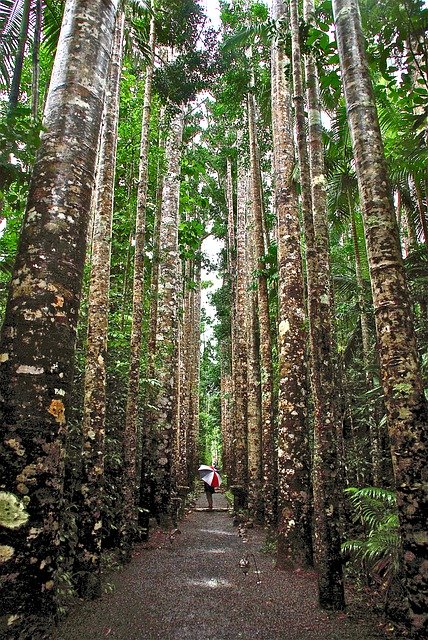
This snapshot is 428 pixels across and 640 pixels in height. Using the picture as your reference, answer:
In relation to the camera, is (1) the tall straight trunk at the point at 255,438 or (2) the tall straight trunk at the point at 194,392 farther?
(2) the tall straight trunk at the point at 194,392

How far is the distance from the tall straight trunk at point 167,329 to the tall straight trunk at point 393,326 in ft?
22.7

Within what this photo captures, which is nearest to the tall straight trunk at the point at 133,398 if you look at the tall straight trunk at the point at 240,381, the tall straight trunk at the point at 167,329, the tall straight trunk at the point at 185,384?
the tall straight trunk at the point at 167,329

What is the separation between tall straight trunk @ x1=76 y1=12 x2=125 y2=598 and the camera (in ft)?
16.8

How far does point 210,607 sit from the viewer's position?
5.01 meters

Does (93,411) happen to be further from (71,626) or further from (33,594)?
(33,594)

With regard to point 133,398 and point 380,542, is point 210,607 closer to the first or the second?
point 380,542

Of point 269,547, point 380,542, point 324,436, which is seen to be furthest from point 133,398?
point 380,542

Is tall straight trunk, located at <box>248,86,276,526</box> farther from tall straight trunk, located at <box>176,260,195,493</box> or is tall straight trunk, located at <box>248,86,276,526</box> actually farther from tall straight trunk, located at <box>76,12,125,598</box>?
tall straight trunk, located at <box>176,260,195,493</box>

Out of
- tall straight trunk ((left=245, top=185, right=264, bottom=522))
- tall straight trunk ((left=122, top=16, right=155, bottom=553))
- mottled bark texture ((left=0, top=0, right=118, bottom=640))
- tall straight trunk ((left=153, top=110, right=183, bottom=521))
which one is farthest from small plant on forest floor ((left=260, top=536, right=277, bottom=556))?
mottled bark texture ((left=0, top=0, right=118, bottom=640))

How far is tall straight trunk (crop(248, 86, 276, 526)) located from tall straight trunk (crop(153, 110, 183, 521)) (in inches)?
91.3

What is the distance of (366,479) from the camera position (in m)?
13.1

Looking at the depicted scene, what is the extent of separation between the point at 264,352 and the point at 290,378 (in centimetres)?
338

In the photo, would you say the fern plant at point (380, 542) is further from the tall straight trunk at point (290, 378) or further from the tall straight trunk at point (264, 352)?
the tall straight trunk at point (264, 352)

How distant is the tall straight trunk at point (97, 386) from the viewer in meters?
5.13
